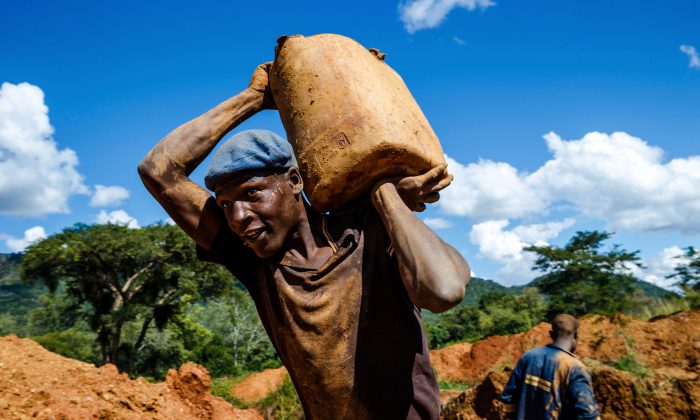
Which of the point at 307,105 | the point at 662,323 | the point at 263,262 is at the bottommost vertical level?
the point at 263,262

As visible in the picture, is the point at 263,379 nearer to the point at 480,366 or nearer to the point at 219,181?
the point at 480,366

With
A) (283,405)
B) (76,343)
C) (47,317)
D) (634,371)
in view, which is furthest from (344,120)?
(47,317)

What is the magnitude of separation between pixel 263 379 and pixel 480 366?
786 cm

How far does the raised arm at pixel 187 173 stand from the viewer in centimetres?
193

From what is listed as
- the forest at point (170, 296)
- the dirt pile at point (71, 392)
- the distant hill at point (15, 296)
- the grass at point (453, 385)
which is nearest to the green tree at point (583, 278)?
the forest at point (170, 296)

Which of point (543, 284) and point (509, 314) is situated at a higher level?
point (543, 284)

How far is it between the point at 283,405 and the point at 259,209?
11.8 meters

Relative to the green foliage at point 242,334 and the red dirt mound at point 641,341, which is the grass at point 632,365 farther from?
the green foliage at point 242,334

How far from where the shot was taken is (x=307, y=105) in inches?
72.9

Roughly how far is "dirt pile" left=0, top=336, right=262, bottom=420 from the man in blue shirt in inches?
196

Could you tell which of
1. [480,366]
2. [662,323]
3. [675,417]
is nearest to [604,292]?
[480,366]

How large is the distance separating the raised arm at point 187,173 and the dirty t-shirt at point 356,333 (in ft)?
1.03

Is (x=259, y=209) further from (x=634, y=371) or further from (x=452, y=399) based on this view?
(x=452, y=399)

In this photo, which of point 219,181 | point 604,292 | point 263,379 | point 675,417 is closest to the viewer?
point 219,181
